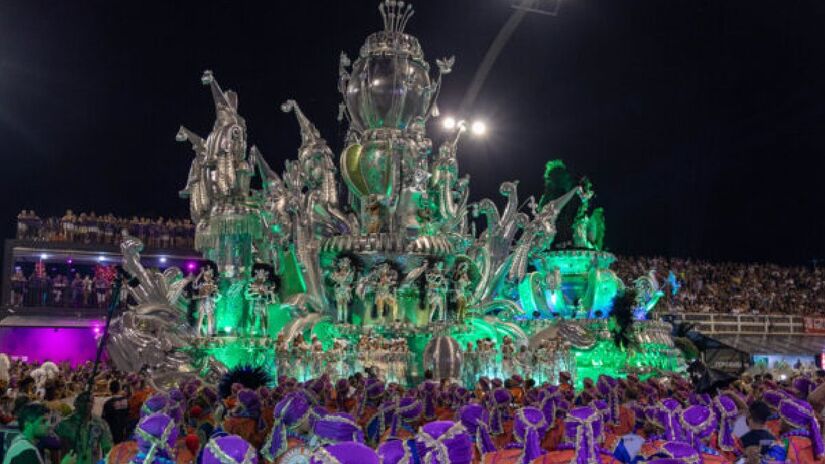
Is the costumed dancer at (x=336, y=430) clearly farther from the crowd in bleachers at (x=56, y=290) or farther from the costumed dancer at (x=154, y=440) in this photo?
the crowd in bleachers at (x=56, y=290)

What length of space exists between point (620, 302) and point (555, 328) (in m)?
2.30

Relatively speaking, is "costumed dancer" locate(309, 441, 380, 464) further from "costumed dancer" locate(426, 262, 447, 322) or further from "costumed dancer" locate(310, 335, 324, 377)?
"costumed dancer" locate(426, 262, 447, 322)

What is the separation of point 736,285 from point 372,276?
2200cm

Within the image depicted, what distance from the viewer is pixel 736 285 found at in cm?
3812

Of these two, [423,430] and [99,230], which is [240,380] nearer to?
[423,430]

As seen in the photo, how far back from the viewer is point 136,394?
11.8m

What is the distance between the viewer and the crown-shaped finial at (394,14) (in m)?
24.1

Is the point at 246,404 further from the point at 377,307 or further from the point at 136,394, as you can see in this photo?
the point at 377,307

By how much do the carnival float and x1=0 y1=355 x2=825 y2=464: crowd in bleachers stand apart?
9903mm

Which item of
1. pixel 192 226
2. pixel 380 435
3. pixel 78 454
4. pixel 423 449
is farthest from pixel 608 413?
pixel 192 226

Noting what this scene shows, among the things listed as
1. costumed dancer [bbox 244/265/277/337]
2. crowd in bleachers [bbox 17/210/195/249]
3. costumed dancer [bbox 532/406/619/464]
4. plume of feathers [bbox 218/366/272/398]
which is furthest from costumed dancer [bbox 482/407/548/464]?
crowd in bleachers [bbox 17/210/195/249]

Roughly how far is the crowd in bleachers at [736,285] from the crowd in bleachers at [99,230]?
17.7 meters

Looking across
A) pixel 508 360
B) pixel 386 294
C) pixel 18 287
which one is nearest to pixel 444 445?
pixel 508 360

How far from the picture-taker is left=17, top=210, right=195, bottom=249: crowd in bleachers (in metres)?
31.9
